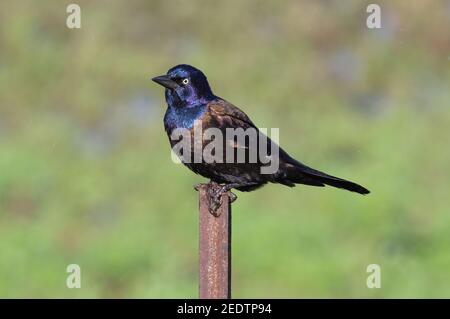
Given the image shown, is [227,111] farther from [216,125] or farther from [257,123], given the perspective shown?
[257,123]

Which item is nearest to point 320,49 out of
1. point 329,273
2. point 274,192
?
point 274,192

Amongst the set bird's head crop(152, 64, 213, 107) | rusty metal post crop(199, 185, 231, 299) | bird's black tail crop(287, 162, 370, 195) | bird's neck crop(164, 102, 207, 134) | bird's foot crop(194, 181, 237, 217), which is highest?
bird's head crop(152, 64, 213, 107)

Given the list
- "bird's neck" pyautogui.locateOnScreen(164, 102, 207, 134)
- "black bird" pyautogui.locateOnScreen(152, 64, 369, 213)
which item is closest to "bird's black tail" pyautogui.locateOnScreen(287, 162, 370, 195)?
"black bird" pyautogui.locateOnScreen(152, 64, 369, 213)

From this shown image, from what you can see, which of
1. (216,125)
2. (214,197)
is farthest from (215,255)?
(216,125)

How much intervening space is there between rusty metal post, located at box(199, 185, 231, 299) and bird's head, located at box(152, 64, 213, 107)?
1.36 metres

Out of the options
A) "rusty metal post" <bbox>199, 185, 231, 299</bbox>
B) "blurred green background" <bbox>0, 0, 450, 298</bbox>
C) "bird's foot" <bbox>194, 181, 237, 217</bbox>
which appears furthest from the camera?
"blurred green background" <bbox>0, 0, 450, 298</bbox>

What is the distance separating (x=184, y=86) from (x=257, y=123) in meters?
4.26

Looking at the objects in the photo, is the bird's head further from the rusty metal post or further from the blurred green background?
the blurred green background

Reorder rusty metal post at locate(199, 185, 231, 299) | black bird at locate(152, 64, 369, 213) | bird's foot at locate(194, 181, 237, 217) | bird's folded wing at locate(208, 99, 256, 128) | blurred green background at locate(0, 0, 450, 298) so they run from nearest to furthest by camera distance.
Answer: rusty metal post at locate(199, 185, 231, 299) → bird's foot at locate(194, 181, 237, 217) → black bird at locate(152, 64, 369, 213) → bird's folded wing at locate(208, 99, 256, 128) → blurred green background at locate(0, 0, 450, 298)

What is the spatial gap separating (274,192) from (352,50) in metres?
2.97

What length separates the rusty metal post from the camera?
5.27m

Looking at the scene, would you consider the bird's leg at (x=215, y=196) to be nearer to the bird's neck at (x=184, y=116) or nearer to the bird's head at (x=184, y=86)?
the bird's neck at (x=184, y=116)

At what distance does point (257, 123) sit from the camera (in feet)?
36.0

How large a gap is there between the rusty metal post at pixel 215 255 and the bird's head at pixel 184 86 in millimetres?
1360
